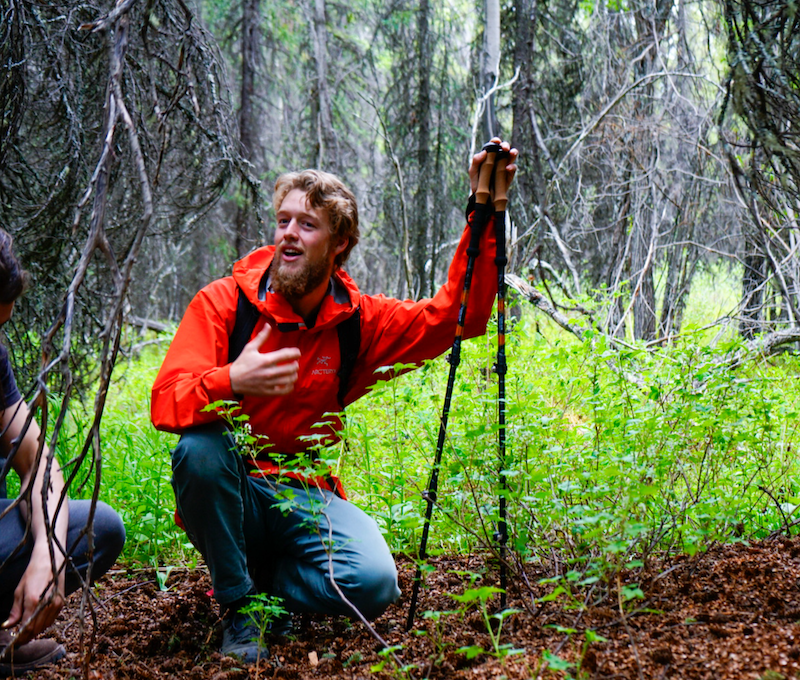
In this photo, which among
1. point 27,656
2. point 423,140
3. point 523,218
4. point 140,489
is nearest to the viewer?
point 27,656

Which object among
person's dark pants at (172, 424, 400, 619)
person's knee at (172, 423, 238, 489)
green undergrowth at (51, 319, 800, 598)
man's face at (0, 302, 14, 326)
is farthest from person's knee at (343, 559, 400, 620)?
man's face at (0, 302, 14, 326)

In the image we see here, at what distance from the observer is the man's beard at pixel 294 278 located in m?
2.66

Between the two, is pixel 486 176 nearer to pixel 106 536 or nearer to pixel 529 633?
pixel 529 633

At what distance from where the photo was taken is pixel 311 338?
2.71m

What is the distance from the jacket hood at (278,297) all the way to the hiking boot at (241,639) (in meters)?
1.09

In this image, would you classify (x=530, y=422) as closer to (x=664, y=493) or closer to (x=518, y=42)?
(x=664, y=493)

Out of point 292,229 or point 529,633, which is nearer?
point 529,633

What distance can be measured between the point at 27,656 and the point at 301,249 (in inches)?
68.0

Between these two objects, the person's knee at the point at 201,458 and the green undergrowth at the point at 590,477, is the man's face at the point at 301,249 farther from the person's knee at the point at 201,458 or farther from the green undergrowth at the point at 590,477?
the person's knee at the point at 201,458

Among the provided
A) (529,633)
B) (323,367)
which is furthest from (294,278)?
(529,633)

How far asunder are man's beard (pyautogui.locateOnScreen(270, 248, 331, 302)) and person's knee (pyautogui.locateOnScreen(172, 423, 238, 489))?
61 centimetres

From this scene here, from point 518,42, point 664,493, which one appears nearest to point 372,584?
point 664,493

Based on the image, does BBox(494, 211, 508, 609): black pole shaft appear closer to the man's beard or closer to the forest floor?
the forest floor


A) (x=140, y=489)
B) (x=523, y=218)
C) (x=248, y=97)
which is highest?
(x=248, y=97)
